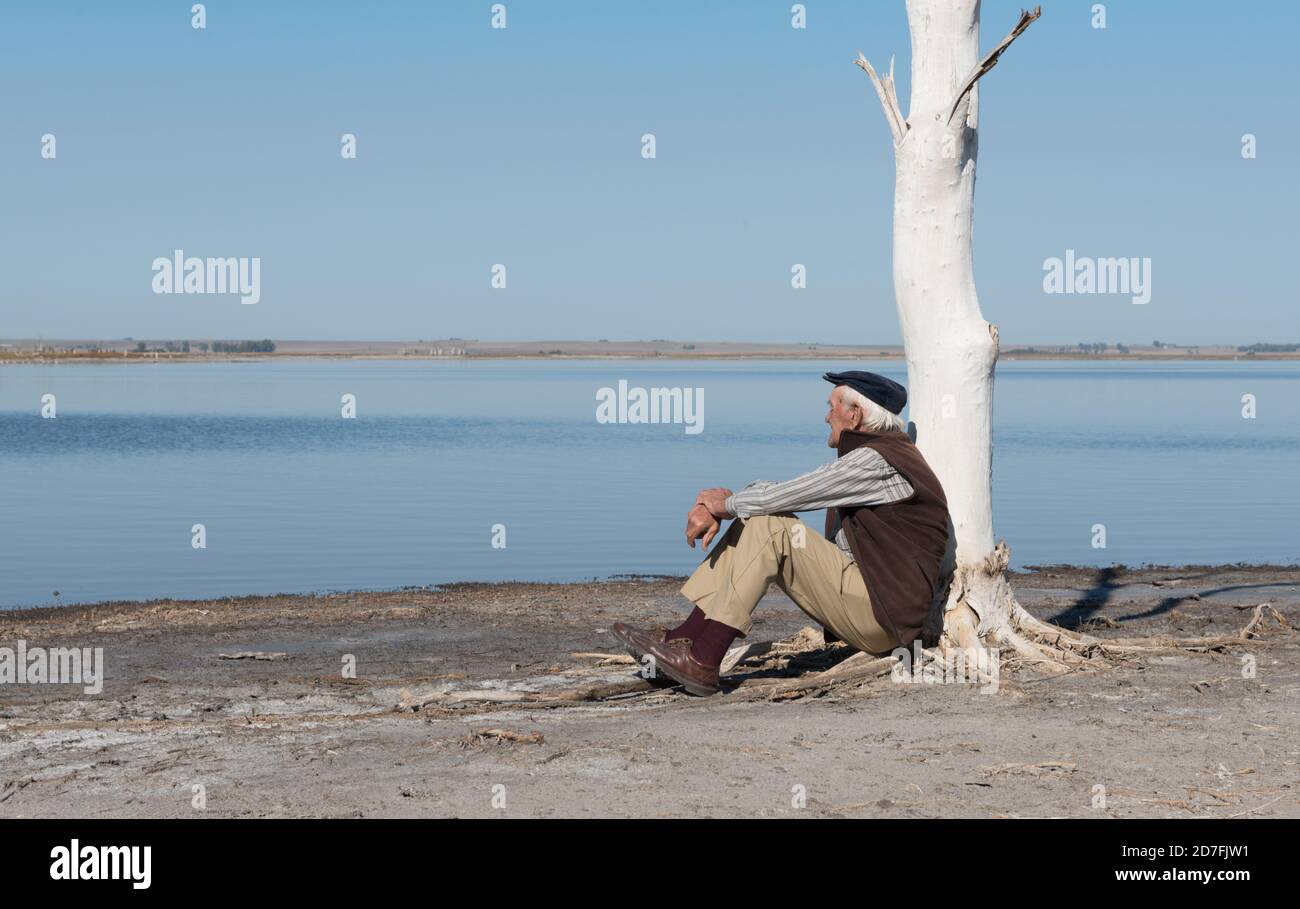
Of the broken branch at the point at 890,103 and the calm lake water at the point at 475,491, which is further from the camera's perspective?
the calm lake water at the point at 475,491

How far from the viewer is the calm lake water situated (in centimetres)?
1652

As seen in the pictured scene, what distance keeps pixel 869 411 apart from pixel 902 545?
2.29 ft

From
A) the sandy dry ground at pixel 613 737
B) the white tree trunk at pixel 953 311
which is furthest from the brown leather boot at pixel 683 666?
the white tree trunk at pixel 953 311

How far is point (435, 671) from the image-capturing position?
28.4 feet

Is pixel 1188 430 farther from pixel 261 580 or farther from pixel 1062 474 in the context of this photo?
pixel 261 580

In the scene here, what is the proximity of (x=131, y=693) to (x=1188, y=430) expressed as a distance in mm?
40805

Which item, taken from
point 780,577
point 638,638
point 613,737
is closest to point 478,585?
point 638,638

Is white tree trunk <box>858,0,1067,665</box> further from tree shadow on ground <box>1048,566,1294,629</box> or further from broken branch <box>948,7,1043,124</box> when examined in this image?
tree shadow on ground <box>1048,566,1294,629</box>

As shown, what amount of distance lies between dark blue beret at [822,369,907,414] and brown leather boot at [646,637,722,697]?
5.06 feet

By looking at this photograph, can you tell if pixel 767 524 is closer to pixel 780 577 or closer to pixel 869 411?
pixel 780 577

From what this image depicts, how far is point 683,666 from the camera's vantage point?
23.5 ft

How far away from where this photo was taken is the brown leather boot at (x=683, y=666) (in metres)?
7.15

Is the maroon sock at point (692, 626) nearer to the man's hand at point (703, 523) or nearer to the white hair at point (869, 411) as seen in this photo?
the man's hand at point (703, 523)

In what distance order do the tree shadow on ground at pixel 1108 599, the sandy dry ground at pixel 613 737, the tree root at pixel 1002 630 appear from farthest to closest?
the tree shadow on ground at pixel 1108 599
the tree root at pixel 1002 630
the sandy dry ground at pixel 613 737
